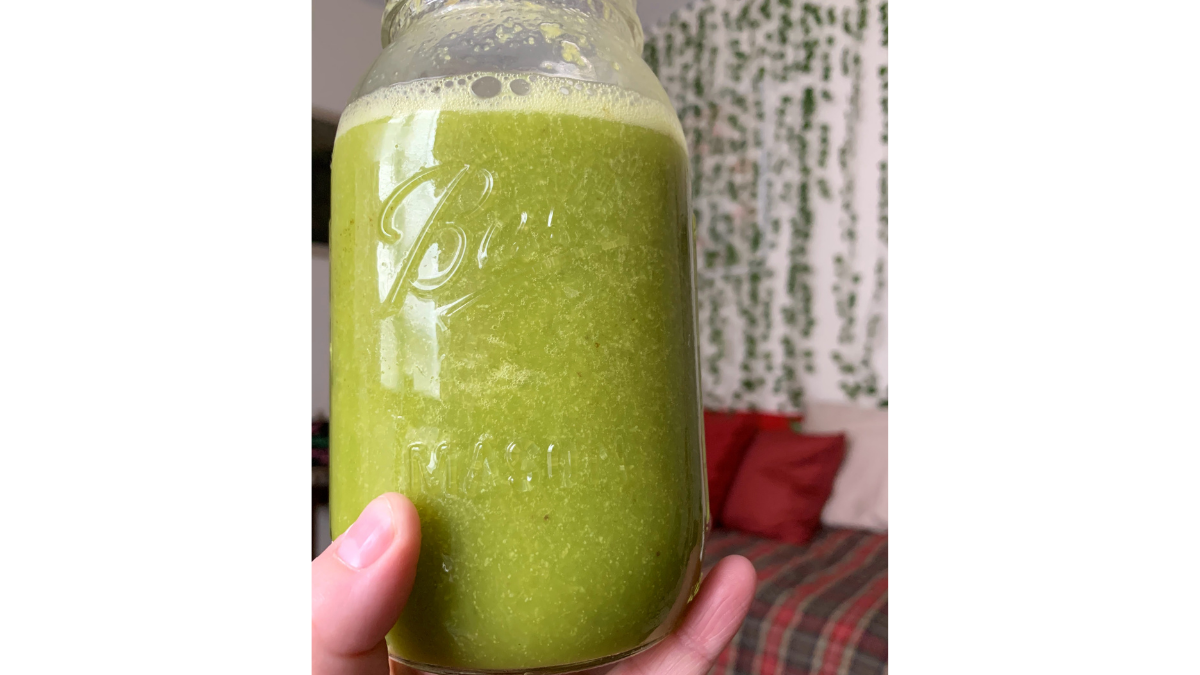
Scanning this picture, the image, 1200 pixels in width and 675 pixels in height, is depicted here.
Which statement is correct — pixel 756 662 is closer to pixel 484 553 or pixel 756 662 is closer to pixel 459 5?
pixel 484 553

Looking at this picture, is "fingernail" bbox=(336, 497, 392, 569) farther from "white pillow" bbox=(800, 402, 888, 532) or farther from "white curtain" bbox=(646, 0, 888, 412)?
"white curtain" bbox=(646, 0, 888, 412)

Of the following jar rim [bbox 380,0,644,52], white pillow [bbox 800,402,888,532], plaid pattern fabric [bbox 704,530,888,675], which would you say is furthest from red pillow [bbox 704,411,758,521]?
jar rim [bbox 380,0,644,52]

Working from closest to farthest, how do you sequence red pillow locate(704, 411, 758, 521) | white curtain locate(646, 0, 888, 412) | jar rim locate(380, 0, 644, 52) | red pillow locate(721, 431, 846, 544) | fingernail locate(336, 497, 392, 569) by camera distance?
fingernail locate(336, 497, 392, 569)
jar rim locate(380, 0, 644, 52)
red pillow locate(721, 431, 846, 544)
red pillow locate(704, 411, 758, 521)
white curtain locate(646, 0, 888, 412)

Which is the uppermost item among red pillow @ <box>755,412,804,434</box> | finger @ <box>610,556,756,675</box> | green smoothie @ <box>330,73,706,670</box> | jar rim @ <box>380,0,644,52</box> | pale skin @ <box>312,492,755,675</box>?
jar rim @ <box>380,0,644,52</box>

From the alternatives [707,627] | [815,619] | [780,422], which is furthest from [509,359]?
[780,422]

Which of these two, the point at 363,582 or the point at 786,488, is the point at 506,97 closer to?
the point at 363,582

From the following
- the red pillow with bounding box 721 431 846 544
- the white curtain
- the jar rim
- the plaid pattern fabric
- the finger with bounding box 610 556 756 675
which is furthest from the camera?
the white curtain

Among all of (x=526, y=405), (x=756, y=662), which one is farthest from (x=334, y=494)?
(x=756, y=662)

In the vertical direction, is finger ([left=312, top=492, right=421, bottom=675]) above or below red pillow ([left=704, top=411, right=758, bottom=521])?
above
